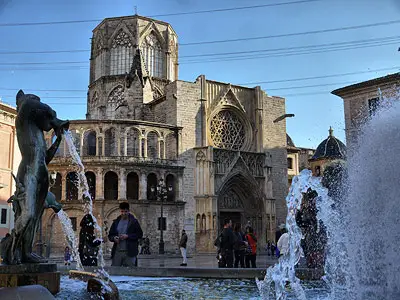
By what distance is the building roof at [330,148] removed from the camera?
46.9 meters

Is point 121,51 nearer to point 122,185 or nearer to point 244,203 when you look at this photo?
point 122,185

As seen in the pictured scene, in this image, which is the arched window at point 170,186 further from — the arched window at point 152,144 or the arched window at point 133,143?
the arched window at point 133,143

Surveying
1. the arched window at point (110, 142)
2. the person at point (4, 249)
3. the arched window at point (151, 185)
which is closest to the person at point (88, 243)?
the person at point (4, 249)

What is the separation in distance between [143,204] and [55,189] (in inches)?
260

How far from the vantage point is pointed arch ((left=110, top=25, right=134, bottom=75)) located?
146 feet

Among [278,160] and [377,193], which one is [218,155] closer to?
[278,160]

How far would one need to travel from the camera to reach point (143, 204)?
31547 millimetres

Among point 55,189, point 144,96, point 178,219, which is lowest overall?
point 178,219

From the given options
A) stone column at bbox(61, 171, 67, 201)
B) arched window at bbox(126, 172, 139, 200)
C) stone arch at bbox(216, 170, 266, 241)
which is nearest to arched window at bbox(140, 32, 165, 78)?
stone arch at bbox(216, 170, 266, 241)

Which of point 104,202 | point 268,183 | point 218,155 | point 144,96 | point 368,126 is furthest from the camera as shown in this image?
point 144,96

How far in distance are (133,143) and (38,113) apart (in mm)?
27997

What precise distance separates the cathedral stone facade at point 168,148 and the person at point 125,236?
68.6ft

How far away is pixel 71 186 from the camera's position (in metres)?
32.2

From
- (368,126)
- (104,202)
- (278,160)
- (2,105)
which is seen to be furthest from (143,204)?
(368,126)
